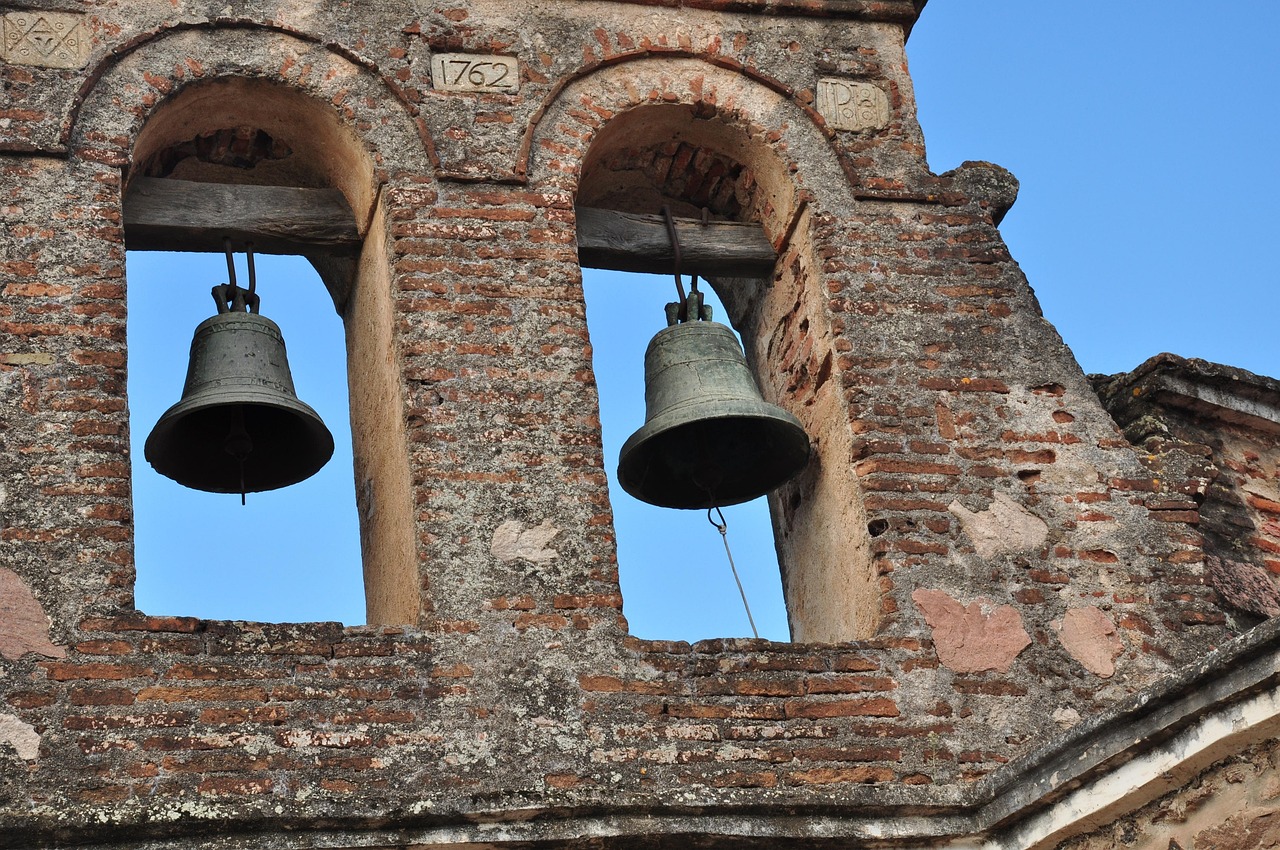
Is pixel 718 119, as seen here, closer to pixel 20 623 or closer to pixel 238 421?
pixel 238 421

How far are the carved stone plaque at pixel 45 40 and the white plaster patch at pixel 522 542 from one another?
7.29ft

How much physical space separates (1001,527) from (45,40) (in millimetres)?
3633

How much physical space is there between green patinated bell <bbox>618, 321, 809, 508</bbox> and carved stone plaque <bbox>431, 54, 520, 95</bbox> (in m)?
1.08

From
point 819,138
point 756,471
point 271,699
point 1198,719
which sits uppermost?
point 819,138

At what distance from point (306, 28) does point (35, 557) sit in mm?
2309

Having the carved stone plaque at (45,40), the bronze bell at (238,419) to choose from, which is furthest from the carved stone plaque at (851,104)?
the carved stone plaque at (45,40)

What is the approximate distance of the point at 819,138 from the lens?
822cm

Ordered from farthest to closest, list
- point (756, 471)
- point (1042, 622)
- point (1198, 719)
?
point (756, 471) < point (1042, 622) < point (1198, 719)

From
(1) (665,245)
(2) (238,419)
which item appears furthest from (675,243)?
(2) (238,419)

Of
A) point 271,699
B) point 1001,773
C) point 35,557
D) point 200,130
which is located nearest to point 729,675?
point 1001,773

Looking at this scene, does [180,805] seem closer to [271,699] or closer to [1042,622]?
[271,699]

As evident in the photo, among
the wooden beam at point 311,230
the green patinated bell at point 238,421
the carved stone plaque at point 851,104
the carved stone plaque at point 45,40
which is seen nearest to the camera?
the green patinated bell at point 238,421

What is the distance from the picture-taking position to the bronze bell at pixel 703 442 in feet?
25.0

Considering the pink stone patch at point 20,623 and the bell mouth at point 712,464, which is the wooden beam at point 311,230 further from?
the pink stone patch at point 20,623
